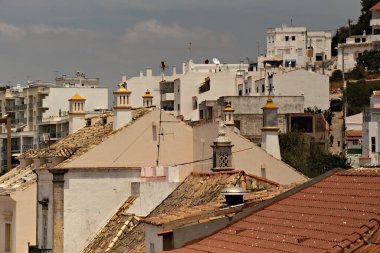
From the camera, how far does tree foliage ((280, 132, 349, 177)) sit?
68625 millimetres

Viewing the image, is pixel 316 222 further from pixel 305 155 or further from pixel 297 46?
pixel 297 46

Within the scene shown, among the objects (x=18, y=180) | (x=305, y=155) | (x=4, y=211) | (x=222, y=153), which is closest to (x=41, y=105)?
(x=305, y=155)

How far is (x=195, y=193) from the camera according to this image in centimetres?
2789

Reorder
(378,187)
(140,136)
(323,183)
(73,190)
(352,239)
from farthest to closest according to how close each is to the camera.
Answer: (140,136) < (73,190) < (323,183) < (378,187) < (352,239)

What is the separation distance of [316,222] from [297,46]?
441 feet

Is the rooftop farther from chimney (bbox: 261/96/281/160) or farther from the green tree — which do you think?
the green tree

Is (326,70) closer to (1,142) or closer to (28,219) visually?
(1,142)

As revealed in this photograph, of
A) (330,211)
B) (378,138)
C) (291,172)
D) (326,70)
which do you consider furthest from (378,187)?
(326,70)

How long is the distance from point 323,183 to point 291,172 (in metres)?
17.3

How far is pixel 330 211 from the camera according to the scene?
1798 centimetres

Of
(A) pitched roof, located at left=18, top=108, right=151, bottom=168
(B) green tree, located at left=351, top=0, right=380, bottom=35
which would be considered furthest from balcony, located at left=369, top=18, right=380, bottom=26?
(A) pitched roof, located at left=18, top=108, right=151, bottom=168

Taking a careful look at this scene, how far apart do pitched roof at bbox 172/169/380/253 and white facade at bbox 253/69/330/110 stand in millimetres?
75035

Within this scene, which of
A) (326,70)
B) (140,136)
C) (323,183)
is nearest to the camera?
(323,183)

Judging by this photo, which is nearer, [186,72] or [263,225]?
Answer: [263,225]
